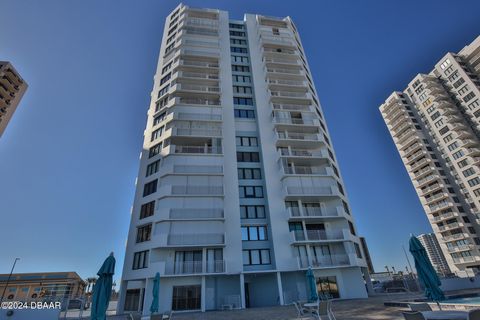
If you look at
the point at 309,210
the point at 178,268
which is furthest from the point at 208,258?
the point at 309,210

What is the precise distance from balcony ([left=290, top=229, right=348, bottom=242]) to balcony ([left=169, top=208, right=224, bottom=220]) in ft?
27.6

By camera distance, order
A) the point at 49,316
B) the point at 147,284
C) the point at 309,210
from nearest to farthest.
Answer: the point at 49,316 < the point at 147,284 < the point at 309,210

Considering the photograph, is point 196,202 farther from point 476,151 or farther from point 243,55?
point 476,151

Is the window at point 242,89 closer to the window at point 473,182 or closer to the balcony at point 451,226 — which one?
the window at point 473,182

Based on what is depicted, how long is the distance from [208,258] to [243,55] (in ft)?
107

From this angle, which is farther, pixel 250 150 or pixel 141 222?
pixel 250 150

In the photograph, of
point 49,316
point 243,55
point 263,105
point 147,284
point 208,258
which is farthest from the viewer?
point 243,55

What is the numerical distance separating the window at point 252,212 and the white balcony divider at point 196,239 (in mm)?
3748

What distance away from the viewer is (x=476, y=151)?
58.6m

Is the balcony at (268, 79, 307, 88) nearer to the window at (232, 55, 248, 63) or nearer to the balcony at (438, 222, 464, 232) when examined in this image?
the window at (232, 55, 248, 63)

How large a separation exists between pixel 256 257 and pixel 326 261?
751cm

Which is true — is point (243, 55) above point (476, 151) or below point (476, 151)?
above

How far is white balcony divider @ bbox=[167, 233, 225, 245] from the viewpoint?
25.3 metres

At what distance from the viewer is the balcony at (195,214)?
26.4 m
